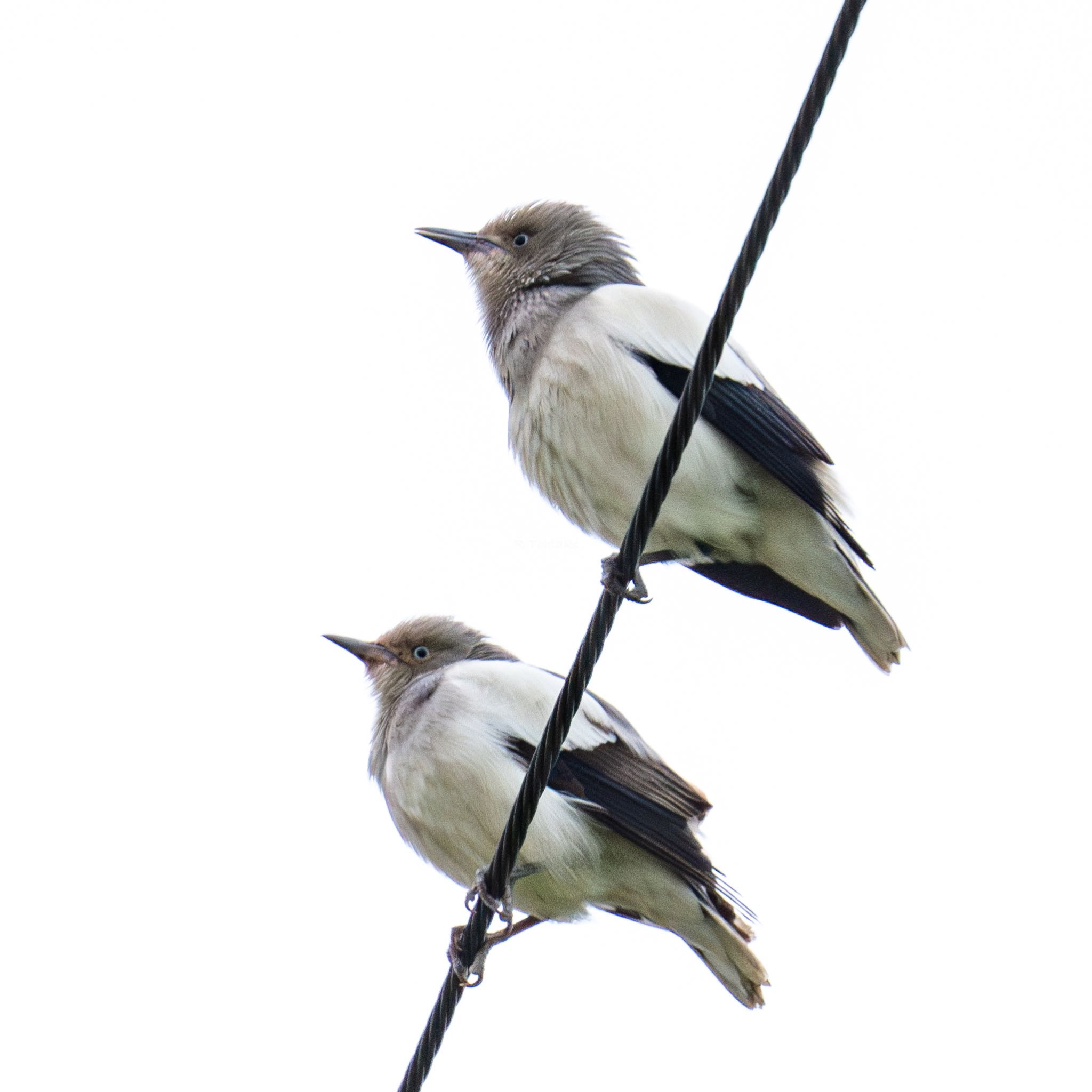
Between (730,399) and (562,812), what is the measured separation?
5.01 ft

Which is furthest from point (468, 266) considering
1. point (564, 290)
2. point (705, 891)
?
point (705, 891)

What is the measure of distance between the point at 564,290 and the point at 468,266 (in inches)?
26.7

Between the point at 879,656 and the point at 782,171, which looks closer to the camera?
the point at 782,171

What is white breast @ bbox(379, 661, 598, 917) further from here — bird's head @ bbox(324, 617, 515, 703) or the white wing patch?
the white wing patch

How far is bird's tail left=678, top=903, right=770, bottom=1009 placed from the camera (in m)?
5.41

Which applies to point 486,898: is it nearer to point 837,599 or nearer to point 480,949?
point 480,949

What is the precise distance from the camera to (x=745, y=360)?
593 centimetres

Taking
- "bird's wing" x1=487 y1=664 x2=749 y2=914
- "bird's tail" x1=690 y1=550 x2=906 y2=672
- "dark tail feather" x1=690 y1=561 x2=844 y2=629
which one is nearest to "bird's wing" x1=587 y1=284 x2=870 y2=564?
"bird's tail" x1=690 y1=550 x2=906 y2=672

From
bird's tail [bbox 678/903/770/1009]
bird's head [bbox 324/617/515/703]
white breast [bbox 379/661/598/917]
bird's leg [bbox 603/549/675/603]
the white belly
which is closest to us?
bird's leg [bbox 603/549/675/603]

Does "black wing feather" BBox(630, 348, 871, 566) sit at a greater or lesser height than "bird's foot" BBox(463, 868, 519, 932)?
greater

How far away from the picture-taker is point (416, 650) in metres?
6.33

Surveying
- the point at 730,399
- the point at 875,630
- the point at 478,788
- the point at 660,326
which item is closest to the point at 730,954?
the point at 478,788

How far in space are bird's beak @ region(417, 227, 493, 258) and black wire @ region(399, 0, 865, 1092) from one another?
2.81 metres

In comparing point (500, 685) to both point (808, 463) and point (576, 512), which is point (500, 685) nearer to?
point (576, 512)
